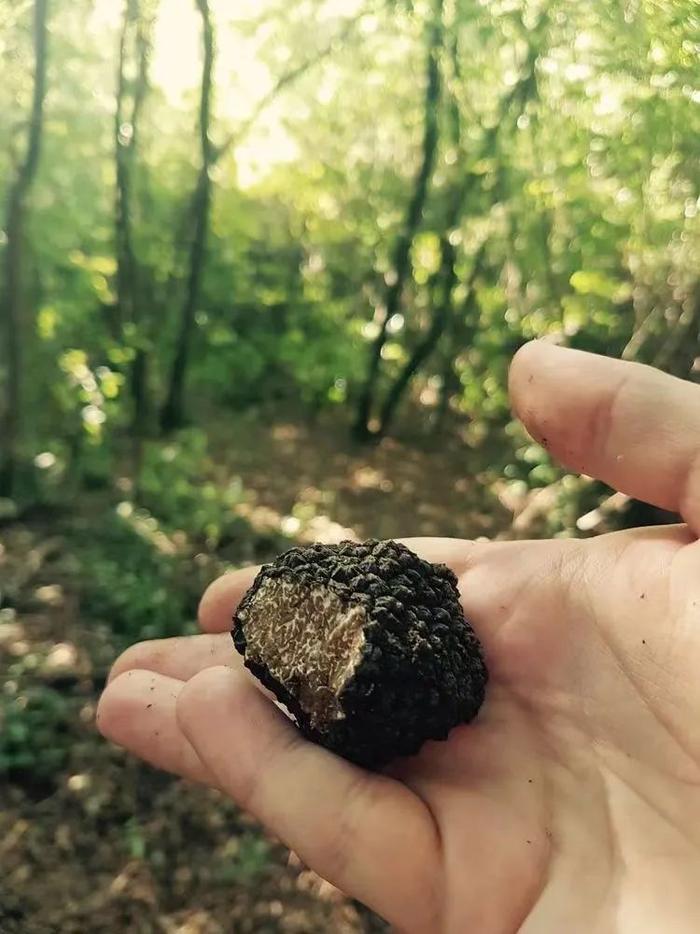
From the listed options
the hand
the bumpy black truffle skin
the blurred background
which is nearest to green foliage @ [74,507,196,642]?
the blurred background

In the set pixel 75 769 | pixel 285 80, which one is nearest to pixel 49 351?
pixel 285 80

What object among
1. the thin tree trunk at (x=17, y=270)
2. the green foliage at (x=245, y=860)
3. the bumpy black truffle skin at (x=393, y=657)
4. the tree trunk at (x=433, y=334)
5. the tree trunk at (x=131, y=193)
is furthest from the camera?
the tree trunk at (x=433, y=334)

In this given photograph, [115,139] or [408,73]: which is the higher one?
[408,73]

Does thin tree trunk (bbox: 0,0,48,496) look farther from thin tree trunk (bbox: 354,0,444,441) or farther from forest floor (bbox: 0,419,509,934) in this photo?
thin tree trunk (bbox: 354,0,444,441)

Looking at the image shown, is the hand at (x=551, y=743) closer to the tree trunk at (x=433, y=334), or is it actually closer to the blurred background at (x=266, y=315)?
the blurred background at (x=266, y=315)

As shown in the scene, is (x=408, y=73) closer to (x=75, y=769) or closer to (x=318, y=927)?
(x=75, y=769)

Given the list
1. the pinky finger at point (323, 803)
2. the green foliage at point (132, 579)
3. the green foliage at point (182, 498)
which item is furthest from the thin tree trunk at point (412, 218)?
the pinky finger at point (323, 803)
